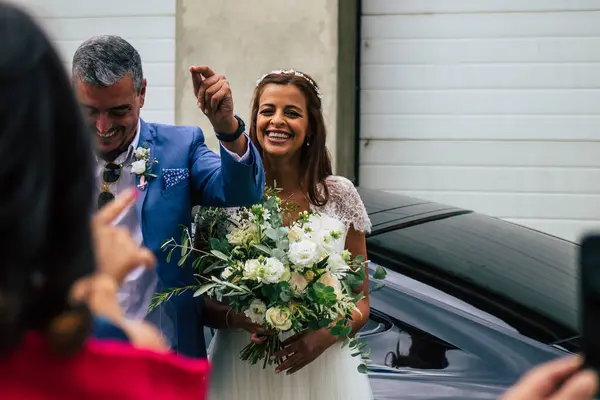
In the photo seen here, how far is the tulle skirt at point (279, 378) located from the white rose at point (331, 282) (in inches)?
12.9

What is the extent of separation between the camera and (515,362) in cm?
313

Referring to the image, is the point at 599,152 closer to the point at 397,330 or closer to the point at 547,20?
the point at 547,20

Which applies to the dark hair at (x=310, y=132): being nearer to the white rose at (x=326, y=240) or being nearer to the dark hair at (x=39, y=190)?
the white rose at (x=326, y=240)

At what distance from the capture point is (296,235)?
309 centimetres

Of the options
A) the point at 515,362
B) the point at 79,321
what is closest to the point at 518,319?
the point at 515,362

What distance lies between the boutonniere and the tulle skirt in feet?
2.13

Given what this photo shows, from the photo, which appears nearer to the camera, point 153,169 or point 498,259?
point 153,169

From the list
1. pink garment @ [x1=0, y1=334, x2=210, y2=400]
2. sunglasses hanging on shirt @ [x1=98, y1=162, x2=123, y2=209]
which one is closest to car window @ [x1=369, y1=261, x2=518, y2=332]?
sunglasses hanging on shirt @ [x1=98, y1=162, x2=123, y2=209]

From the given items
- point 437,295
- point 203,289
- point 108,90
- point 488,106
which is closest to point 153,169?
point 108,90

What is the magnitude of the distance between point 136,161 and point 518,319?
135cm

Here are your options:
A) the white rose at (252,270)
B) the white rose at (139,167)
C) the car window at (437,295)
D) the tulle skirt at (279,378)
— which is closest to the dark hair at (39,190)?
the white rose at (139,167)

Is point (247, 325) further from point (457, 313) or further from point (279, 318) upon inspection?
point (457, 313)

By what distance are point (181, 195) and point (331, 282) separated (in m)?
0.53

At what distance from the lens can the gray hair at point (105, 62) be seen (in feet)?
9.16
